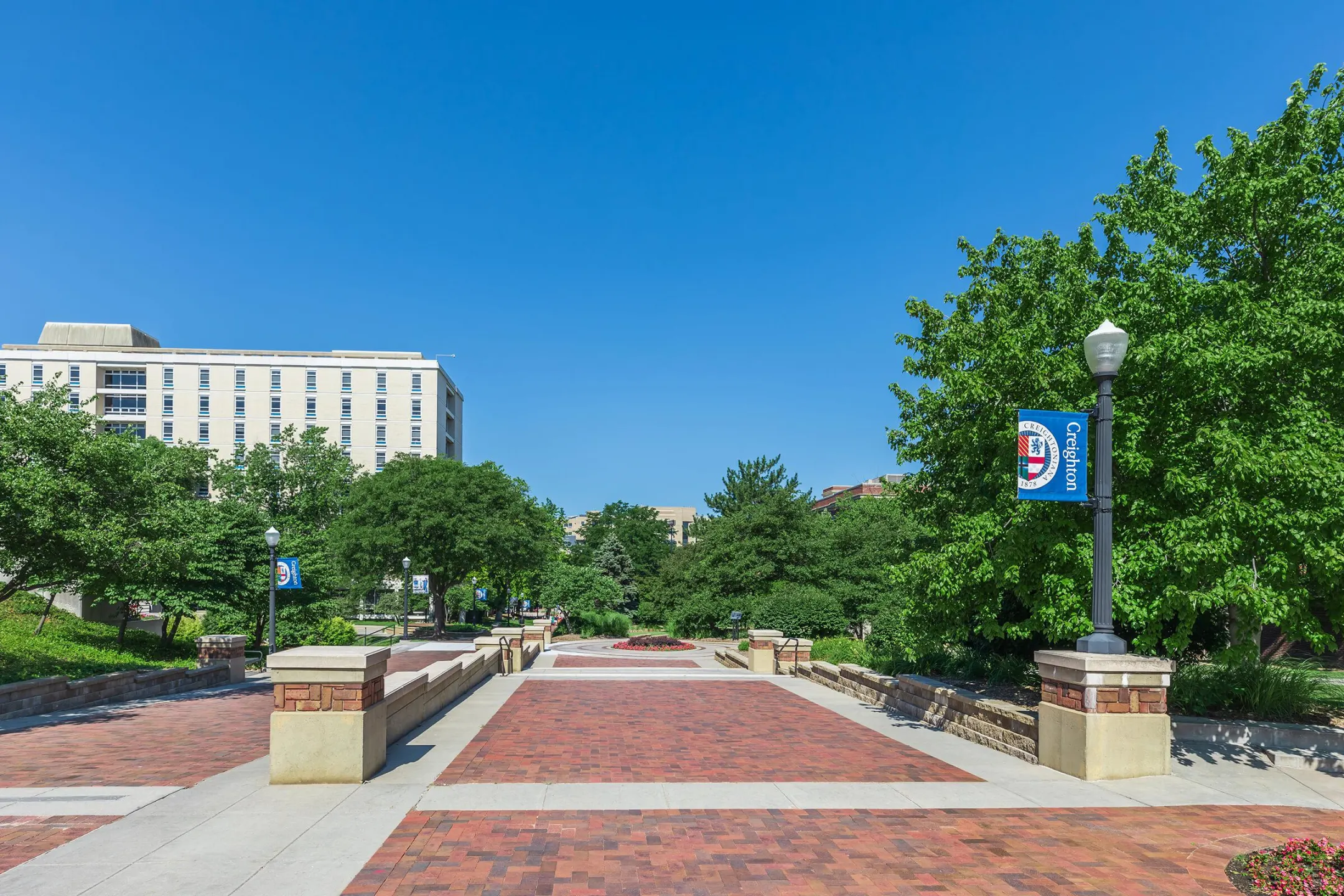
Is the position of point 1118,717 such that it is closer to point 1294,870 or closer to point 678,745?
point 1294,870

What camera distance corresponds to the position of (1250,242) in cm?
1023

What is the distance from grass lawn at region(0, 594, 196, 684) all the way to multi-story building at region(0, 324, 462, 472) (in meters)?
56.1

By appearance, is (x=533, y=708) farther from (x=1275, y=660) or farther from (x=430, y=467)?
(x=430, y=467)

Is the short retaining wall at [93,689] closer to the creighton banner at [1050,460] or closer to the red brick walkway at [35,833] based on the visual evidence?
the red brick walkway at [35,833]

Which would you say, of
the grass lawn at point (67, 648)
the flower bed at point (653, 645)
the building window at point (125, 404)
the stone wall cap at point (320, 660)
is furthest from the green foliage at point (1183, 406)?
the building window at point (125, 404)

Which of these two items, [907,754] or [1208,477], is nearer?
Result: [1208,477]

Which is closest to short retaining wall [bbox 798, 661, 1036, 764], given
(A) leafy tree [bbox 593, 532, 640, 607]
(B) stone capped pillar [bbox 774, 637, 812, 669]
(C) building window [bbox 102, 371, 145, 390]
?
(B) stone capped pillar [bbox 774, 637, 812, 669]

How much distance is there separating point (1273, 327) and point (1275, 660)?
8109mm

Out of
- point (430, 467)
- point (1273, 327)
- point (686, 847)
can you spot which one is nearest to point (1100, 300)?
point (1273, 327)

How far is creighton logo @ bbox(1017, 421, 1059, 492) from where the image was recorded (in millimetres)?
8336

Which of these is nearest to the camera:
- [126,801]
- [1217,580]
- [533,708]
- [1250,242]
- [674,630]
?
[126,801]

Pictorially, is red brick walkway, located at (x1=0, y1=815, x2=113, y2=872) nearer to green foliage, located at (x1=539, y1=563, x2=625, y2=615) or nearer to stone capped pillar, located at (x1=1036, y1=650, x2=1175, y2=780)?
stone capped pillar, located at (x1=1036, y1=650, x2=1175, y2=780)

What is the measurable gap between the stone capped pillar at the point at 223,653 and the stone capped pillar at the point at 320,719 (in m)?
15.1

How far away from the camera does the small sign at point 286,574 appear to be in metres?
24.2
